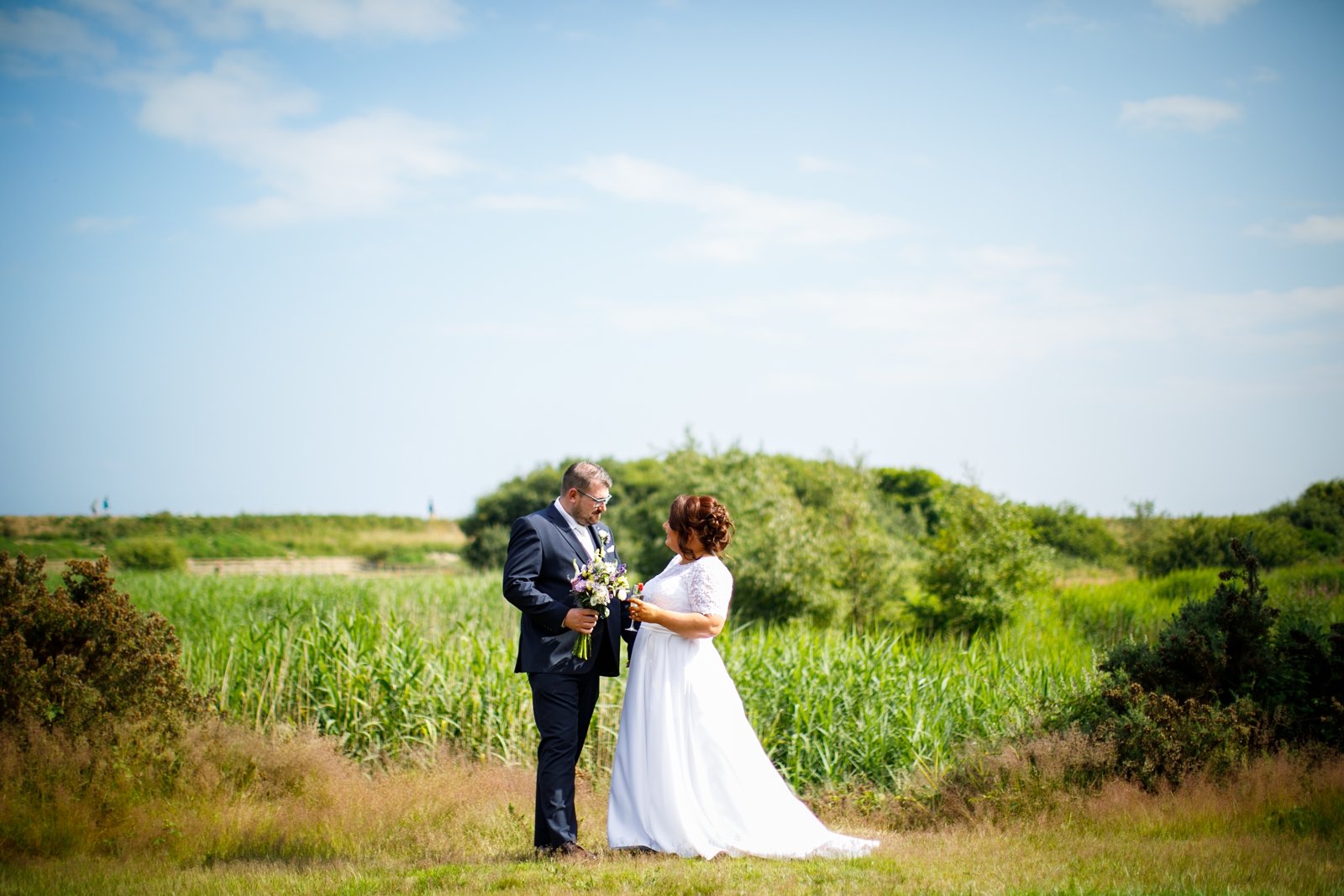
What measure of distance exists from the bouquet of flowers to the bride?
0.14m

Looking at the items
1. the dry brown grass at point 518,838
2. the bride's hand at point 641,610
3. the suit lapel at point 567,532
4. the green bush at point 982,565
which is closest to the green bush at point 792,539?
the green bush at point 982,565

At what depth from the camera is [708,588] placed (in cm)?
554

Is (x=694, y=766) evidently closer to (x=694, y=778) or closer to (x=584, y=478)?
(x=694, y=778)

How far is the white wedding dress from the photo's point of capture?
5.51 metres

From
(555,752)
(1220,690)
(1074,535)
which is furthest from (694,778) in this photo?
(1074,535)

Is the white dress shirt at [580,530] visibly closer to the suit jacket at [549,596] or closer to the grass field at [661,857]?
the suit jacket at [549,596]

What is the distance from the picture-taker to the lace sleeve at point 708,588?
18.2 ft

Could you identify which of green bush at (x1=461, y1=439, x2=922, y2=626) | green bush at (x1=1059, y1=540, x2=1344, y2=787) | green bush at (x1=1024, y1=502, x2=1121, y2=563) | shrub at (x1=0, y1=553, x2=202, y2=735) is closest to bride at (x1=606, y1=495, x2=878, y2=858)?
green bush at (x1=1059, y1=540, x2=1344, y2=787)

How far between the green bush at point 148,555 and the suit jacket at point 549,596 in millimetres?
34683

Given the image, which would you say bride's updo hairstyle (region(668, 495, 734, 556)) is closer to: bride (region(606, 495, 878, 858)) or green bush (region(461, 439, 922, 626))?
bride (region(606, 495, 878, 858))

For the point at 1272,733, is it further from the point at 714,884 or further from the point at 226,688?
the point at 226,688

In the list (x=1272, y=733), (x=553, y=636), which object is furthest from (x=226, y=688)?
(x=1272, y=733)

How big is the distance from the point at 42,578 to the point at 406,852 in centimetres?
406

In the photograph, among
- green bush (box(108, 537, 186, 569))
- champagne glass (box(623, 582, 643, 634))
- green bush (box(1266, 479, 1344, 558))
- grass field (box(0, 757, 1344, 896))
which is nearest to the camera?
grass field (box(0, 757, 1344, 896))
